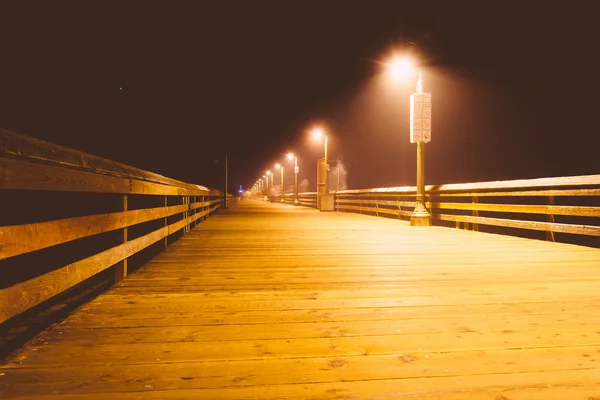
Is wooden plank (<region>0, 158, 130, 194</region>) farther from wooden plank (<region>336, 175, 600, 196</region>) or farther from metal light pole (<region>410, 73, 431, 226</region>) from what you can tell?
metal light pole (<region>410, 73, 431, 226</region>)

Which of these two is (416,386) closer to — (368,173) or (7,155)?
(7,155)

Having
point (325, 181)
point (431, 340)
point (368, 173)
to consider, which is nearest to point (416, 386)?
point (431, 340)

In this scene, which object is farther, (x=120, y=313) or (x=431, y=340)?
(x=120, y=313)

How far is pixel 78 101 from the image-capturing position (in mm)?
113125

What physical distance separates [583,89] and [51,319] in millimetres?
84355

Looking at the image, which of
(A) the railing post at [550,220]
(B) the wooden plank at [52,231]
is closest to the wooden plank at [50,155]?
(B) the wooden plank at [52,231]

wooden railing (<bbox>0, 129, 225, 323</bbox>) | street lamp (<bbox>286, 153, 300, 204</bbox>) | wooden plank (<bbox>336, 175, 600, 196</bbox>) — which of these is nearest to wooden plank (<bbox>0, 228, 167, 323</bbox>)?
wooden railing (<bbox>0, 129, 225, 323</bbox>)

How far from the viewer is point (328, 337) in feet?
9.06

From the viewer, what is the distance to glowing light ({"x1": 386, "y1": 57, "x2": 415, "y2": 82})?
35.4 feet

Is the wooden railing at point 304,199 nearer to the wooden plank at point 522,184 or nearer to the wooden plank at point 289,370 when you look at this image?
the wooden plank at point 522,184

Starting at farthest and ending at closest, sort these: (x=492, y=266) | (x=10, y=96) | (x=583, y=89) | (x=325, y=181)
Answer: (x=10, y=96)
(x=583, y=89)
(x=325, y=181)
(x=492, y=266)

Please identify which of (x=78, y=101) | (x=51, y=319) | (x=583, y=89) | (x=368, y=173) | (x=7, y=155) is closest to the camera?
(x=7, y=155)

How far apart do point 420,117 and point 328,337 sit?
9243 mm

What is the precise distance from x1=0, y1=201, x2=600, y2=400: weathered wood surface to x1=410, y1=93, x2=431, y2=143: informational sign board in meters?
6.40
